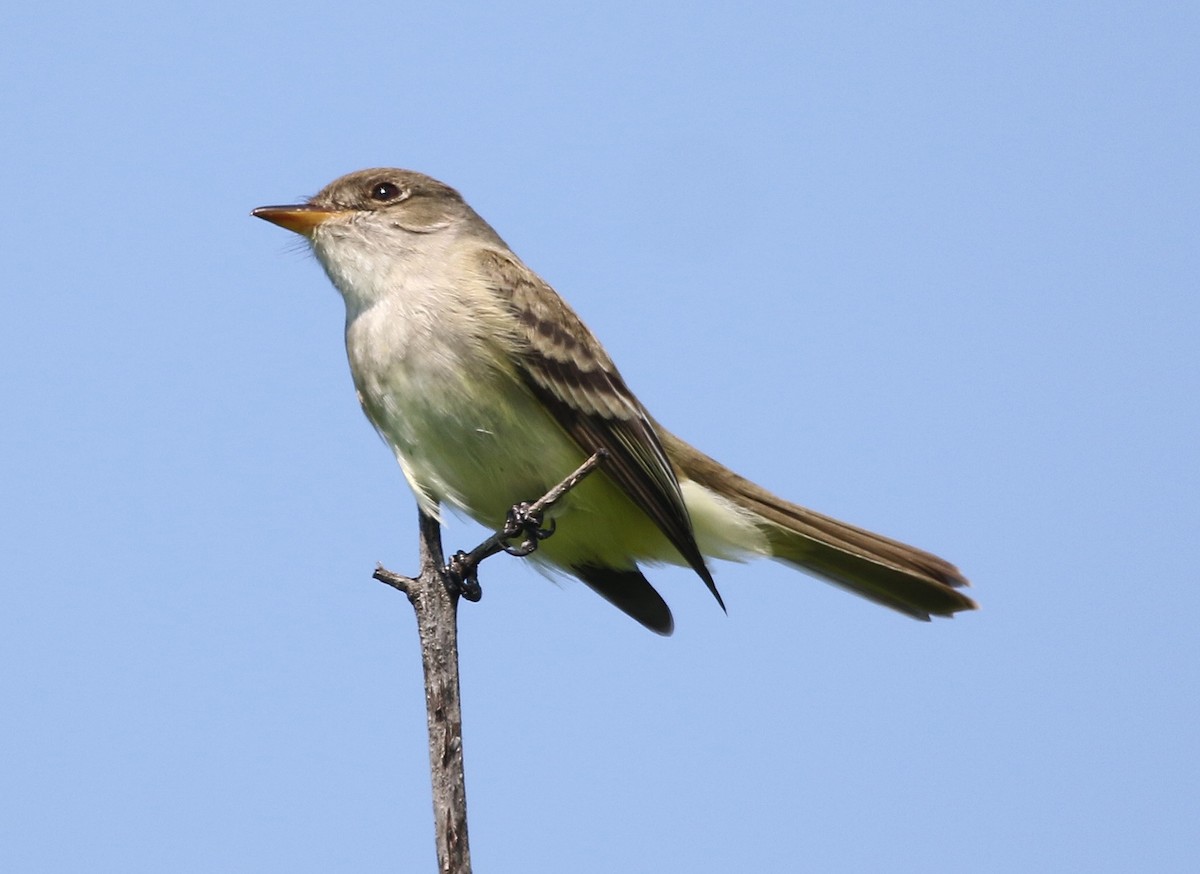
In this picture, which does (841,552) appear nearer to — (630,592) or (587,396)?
(630,592)

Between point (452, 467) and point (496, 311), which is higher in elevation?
point (496, 311)

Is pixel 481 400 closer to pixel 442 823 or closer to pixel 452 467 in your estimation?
pixel 452 467

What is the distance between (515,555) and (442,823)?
140cm

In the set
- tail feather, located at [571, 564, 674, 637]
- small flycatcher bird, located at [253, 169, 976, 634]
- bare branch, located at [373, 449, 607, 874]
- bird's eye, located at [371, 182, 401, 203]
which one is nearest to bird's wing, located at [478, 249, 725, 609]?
small flycatcher bird, located at [253, 169, 976, 634]

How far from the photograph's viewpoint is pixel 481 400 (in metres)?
5.83

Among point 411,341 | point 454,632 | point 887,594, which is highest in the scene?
point 411,341

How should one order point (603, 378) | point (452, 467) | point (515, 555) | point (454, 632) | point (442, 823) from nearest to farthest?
point (442, 823)
point (454, 632)
point (515, 555)
point (452, 467)
point (603, 378)

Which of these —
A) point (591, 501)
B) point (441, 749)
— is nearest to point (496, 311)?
point (591, 501)

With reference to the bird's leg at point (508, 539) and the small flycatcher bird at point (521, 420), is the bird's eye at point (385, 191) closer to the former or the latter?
the small flycatcher bird at point (521, 420)

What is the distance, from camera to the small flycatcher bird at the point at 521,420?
586 centimetres

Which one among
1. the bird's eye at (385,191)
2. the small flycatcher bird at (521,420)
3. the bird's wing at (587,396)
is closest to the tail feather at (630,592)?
the small flycatcher bird at (521,420)

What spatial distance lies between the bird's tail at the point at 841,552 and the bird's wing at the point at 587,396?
0.68 metres

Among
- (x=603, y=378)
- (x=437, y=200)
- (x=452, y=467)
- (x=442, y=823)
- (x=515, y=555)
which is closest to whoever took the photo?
(x=442, y=823)

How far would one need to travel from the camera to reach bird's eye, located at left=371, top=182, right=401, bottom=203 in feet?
22.3
